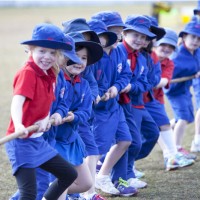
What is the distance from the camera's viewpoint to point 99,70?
6793mm

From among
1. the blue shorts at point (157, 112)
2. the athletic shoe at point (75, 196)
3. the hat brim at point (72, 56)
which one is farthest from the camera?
the blue shorts at point (157, 112)

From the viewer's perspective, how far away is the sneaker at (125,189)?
702cm

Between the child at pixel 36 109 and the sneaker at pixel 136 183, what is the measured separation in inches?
73.6

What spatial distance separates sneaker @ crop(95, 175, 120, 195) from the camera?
23.0ft

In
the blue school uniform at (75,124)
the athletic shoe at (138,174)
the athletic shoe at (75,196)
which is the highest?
the blue school uniform at (75,124)

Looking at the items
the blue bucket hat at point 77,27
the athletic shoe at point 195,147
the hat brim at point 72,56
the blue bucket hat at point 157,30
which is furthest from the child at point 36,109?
the athletic shoe at point 195,147

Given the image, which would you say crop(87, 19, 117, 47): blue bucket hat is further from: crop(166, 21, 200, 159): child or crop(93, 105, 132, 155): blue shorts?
crop(166, 21, 200, 159): child

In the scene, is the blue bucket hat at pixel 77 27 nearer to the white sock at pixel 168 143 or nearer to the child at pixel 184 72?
the white sock at pixel 168 143

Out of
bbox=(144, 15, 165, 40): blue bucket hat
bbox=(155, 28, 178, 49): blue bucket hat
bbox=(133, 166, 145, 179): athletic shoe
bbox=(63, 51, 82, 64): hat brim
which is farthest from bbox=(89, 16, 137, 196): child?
bbox=(155, 28, 178, 49): blue bucket hat

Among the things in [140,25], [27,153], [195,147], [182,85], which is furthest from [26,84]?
[195,147]

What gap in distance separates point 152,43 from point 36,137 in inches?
112

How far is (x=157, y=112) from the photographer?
8.08 m

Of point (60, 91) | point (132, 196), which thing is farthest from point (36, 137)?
point (132, 196)

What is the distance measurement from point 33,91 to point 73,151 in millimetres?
930
